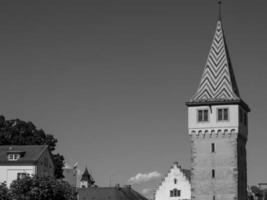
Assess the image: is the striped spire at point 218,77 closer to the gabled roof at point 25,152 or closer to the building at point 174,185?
the gabled roof at point 25,152

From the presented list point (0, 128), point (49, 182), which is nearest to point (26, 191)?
point (49, 182)

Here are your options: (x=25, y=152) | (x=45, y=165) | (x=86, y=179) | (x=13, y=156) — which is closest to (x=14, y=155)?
(x=13, y=156)

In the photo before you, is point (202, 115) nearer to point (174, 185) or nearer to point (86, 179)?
point (174, 185)

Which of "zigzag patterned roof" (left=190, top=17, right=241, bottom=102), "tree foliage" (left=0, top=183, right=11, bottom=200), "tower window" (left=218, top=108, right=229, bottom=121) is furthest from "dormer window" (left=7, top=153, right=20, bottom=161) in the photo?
"tower window" (left=218, top=108, right=229, bottom=121)

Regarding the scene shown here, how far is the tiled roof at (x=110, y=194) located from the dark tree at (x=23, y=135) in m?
18.5

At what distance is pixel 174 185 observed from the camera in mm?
122312

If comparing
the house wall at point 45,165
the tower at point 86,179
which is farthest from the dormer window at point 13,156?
the tower at point 86,179

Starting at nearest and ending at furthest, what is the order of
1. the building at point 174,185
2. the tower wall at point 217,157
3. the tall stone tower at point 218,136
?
1. the tower wall at point 217,157
2. the tall stone tower at point 218,136
3. the building at point 174,185

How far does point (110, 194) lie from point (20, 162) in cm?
3226

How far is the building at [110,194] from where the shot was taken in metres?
136

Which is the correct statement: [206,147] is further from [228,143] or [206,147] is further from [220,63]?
[220,63]

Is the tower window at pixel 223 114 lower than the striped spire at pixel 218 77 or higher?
lower

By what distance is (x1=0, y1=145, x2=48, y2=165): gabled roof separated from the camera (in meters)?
107

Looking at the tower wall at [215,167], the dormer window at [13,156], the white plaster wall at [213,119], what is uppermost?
the white plaster wall at [213,119]
